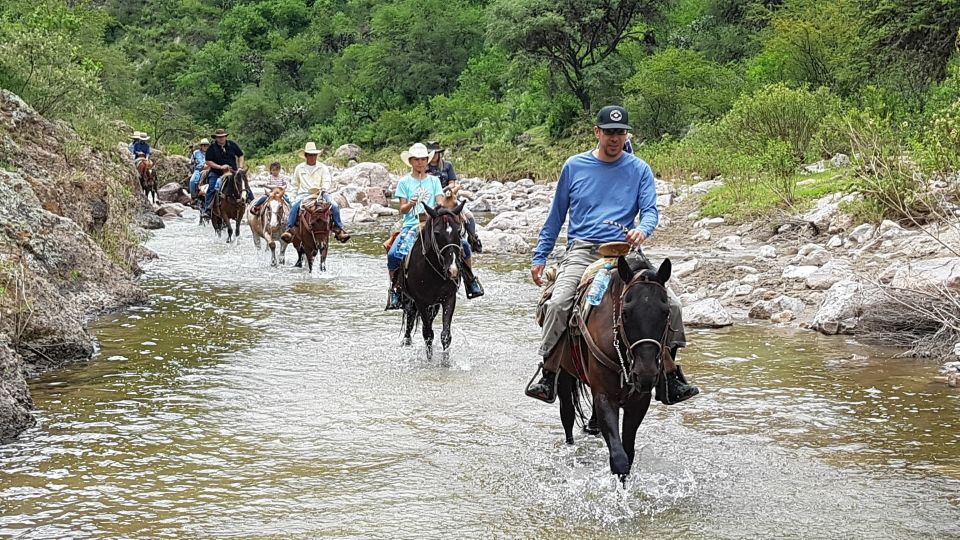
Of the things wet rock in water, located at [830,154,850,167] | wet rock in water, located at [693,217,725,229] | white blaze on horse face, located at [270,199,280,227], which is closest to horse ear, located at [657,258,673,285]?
white blaze on horse face, located at [270,199,280,227]

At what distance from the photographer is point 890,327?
1068 cm

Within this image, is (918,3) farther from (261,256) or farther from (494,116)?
(494,116)

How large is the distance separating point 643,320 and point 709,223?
16268 mm

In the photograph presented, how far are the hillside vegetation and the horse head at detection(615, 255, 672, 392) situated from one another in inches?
197

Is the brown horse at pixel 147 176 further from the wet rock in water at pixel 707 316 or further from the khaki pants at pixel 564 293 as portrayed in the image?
the khaki pants at pixel 564 293

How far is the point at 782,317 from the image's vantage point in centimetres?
1205

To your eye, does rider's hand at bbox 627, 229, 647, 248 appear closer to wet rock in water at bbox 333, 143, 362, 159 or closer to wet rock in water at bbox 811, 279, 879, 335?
wet rock in water at bbox 811, 279, 879, 335

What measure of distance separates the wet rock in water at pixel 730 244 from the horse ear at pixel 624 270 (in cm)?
1271

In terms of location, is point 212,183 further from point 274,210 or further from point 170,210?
point 170,210

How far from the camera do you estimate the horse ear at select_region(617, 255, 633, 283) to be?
233 inches

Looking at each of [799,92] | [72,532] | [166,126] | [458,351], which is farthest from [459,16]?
[72,532]

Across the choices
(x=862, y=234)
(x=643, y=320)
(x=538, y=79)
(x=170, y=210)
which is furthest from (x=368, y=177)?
(x=643, y=320)

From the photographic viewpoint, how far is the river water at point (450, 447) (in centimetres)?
604

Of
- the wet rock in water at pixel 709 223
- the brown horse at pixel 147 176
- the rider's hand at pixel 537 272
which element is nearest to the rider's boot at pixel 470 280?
the rider's hand at pixel 537 272
